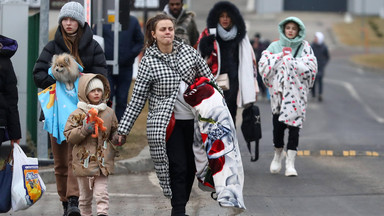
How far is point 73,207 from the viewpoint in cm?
791

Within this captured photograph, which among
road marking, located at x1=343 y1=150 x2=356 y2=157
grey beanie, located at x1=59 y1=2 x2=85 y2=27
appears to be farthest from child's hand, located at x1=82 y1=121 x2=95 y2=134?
road marking, located at x1=343 y1=150 x2=356 y2=157

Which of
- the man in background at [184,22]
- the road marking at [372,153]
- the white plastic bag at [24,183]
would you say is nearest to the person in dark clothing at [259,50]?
the road marking at [372,153]

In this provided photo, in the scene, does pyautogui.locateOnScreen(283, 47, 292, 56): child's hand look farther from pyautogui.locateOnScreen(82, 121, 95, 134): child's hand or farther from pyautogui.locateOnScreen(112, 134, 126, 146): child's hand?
pyautogui.locateOnScreen(82, 121, 95, 134): child's hand

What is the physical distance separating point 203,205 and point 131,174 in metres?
2.20

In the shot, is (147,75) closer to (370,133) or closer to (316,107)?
(370,133)

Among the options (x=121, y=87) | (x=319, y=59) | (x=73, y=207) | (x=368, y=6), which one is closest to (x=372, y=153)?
(x=121, y=87)

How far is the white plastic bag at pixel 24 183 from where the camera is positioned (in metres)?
7.54

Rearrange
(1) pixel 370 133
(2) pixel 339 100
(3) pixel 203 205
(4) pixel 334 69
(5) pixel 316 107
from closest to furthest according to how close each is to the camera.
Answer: (3) pixel 203 205
(1) pixel 370 133
(5) pixel 316 107
(2) pixel 339 100
(4) pixel 334 69

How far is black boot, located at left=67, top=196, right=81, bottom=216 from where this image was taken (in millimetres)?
7867

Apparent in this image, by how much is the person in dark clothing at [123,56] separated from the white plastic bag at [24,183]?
14.4 feet

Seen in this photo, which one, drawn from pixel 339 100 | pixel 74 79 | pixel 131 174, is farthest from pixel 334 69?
pixel 74 79

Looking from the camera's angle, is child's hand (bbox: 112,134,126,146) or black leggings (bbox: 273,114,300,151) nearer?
child's hand (bbox: 112,134,126,146)

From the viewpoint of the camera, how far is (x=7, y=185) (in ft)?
24.9

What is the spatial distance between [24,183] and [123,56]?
4850 millimetres
